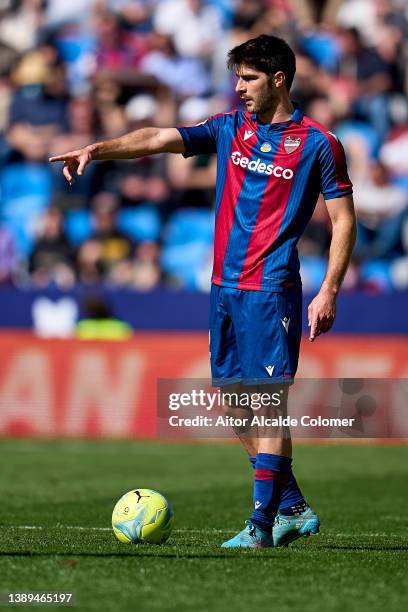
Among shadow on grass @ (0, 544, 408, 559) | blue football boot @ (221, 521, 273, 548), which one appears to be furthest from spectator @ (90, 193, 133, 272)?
shadow on grass @ (0, 544, 408, 559)

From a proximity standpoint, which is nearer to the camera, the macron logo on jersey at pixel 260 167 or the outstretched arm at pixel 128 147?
the outstretched arm at pixel 128 147

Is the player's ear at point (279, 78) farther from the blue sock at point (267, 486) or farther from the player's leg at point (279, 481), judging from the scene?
the blue sock at point (267, 486)

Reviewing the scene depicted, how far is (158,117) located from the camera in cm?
1878

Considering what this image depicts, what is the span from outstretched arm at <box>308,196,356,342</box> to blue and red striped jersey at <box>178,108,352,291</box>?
8 cm

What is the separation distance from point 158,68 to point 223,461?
8380 millimetres

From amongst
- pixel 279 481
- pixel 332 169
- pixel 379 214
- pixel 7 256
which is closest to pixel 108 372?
pixel 7 256

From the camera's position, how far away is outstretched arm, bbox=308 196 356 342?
635 centimetres

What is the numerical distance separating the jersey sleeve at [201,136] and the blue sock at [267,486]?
1.65m

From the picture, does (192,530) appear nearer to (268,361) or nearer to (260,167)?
(268,361)

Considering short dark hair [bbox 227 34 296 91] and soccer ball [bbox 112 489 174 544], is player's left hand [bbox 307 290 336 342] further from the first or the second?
soccer ball [bbox 112 489 174 544]

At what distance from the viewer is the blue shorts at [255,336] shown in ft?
21.3

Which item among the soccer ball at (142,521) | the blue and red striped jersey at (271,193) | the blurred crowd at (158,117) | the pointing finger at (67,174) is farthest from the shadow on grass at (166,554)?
the blurred crowd at (158,117)

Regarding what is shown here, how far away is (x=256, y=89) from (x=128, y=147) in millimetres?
721

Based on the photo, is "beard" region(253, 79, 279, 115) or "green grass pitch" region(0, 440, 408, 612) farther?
"beard" region(253, 79, 279, 115)
